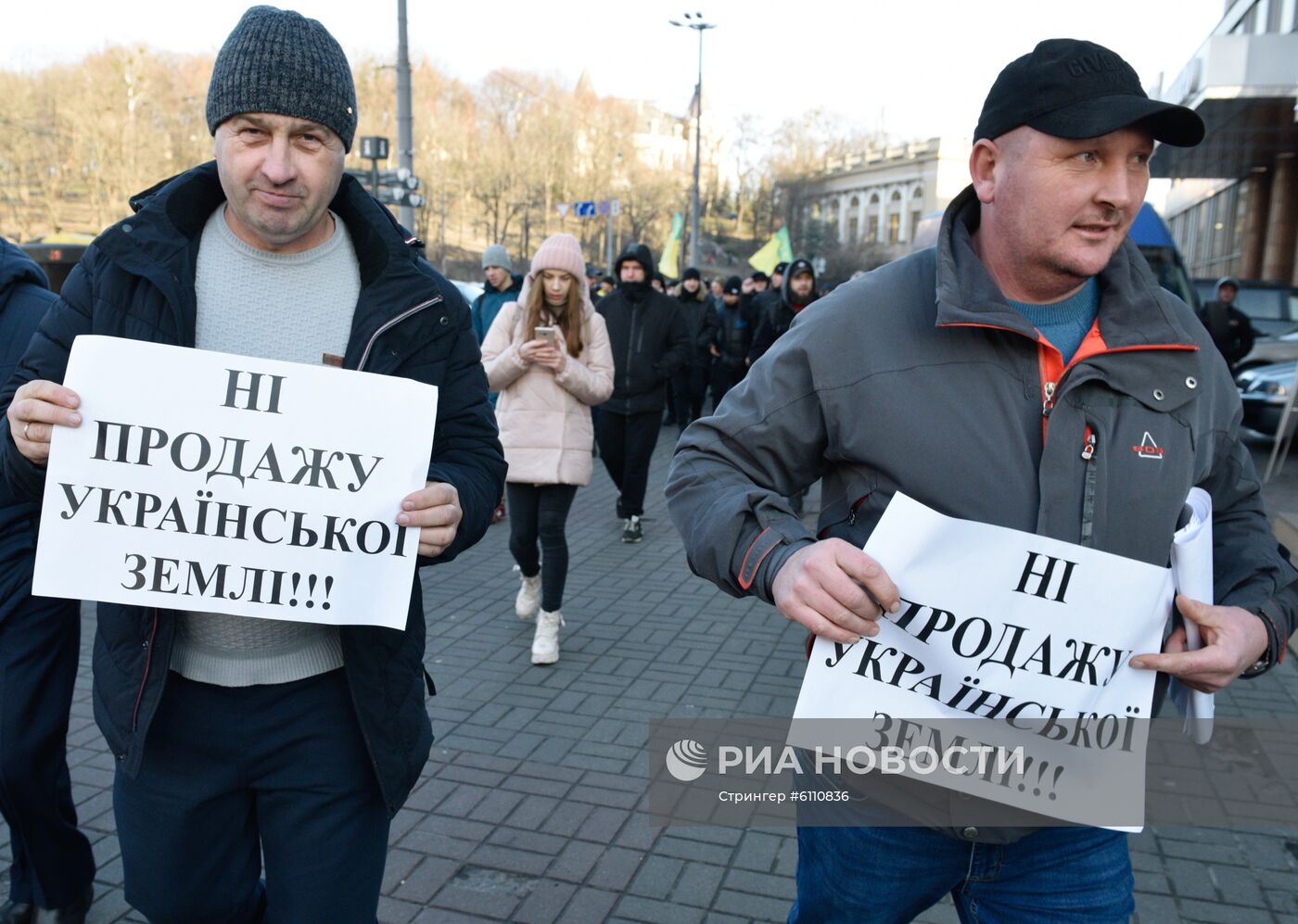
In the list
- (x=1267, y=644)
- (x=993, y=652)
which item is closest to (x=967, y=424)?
(x=993, y=652)

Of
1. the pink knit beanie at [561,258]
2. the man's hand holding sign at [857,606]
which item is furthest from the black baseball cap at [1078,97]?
the pink knit beanie at [561,258]

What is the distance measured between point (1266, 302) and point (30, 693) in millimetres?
17702

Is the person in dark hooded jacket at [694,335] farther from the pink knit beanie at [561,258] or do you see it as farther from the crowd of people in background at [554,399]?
the pink knit beanie at [561,258]

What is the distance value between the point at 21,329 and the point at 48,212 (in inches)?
2468

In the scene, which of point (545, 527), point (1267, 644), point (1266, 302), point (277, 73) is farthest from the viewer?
point (1266, 302)

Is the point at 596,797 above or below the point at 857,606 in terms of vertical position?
below

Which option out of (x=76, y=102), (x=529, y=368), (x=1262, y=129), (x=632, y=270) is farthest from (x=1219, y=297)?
(x=76, y=102)

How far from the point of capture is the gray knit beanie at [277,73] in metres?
2.11

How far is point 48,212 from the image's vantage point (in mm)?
57125

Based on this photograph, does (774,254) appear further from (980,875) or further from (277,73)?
(980,875)

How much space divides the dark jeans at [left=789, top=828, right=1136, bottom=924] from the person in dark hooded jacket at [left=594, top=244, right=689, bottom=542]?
5.86m

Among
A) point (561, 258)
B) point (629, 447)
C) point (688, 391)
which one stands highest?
point (561, 258)

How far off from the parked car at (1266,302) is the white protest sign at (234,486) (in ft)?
54.2

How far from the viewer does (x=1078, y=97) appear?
176cm
